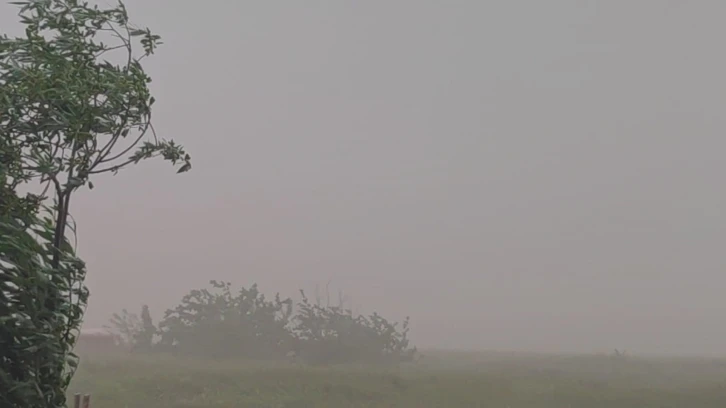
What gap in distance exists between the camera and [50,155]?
238cm

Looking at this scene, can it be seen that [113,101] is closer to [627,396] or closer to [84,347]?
[627,396]

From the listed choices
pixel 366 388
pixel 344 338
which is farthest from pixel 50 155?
pixel 344 338

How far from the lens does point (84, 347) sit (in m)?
9.46

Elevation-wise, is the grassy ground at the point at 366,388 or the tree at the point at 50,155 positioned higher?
the tree at the point at 50,155

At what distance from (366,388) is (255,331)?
3.66 meters

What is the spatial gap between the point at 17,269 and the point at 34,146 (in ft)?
1.55

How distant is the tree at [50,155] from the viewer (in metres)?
2.10

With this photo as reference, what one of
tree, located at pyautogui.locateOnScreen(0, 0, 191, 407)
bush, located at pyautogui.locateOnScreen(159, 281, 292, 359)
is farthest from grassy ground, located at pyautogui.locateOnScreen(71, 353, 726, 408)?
tree, located at pyautogui.locateOnScreen(0, 0, 191, 407)

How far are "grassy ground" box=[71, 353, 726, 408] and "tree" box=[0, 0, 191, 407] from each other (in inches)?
153

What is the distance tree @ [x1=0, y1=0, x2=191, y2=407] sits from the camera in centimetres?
210

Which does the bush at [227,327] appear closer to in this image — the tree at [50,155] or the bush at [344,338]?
the bush at [344,338]

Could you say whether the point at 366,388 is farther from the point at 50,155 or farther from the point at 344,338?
the point at 50,155

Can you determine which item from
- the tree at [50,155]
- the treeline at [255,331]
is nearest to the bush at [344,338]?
the treeline at [255,331]

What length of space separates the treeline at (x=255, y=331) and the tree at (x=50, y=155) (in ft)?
25.1
